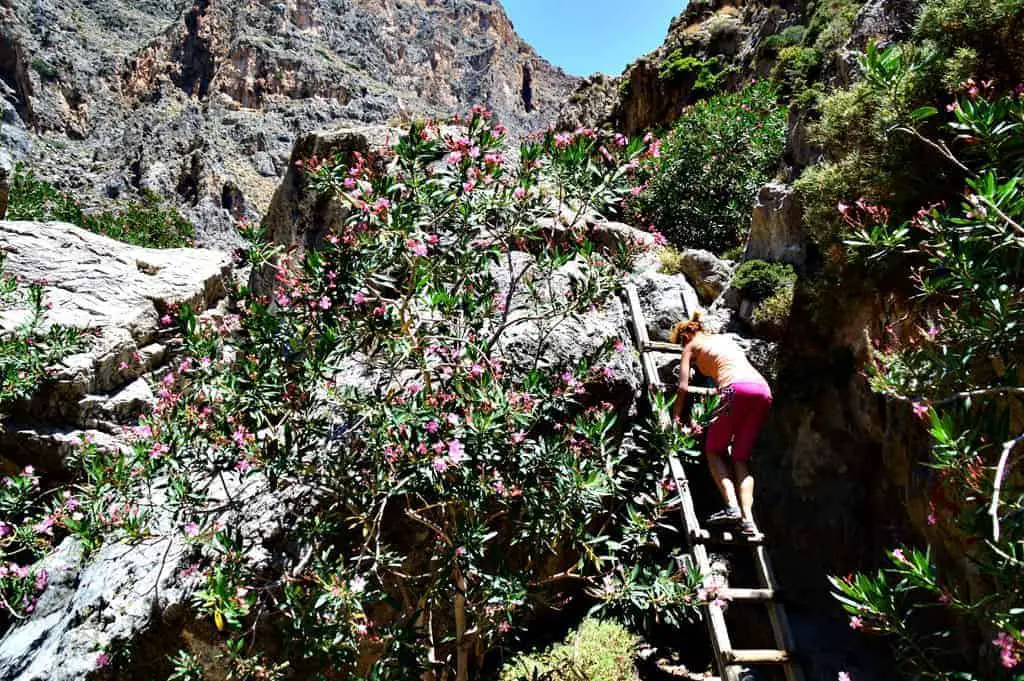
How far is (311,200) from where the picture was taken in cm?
1078

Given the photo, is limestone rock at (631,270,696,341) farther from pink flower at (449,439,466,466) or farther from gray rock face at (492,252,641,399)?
pink flower at (449,439,466,466)

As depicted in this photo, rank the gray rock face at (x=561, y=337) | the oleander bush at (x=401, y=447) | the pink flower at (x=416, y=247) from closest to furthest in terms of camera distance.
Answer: the oleander bush at (x=401, y=447)
the pink flower at (x=416, y=247)
the gray rock face at (x=561, y=337)

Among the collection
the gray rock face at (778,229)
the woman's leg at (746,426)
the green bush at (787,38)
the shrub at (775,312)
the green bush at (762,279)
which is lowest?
the woman's leg at (746,426)

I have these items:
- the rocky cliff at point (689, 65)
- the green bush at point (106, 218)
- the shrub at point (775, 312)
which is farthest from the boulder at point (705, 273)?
the green bush at point (106, 218)

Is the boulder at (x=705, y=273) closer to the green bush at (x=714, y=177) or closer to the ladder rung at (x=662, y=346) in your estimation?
the ladder rung at (x=662, y=346)

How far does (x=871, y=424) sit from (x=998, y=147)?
10.4 ft

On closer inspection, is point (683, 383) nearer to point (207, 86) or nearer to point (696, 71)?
point (696, 71)

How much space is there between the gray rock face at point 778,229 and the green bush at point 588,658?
14.6 ft

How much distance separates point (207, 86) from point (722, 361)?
82932mm

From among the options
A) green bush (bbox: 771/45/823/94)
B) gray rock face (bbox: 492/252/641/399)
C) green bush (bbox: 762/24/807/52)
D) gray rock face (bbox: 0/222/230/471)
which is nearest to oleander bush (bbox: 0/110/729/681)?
gray rock face (bbox: 492/252/641/399)

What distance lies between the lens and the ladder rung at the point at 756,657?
4406 mm

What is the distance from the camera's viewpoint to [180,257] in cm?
1092

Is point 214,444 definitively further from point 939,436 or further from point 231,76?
point 231,76

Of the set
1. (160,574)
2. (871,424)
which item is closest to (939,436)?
(871,424)
